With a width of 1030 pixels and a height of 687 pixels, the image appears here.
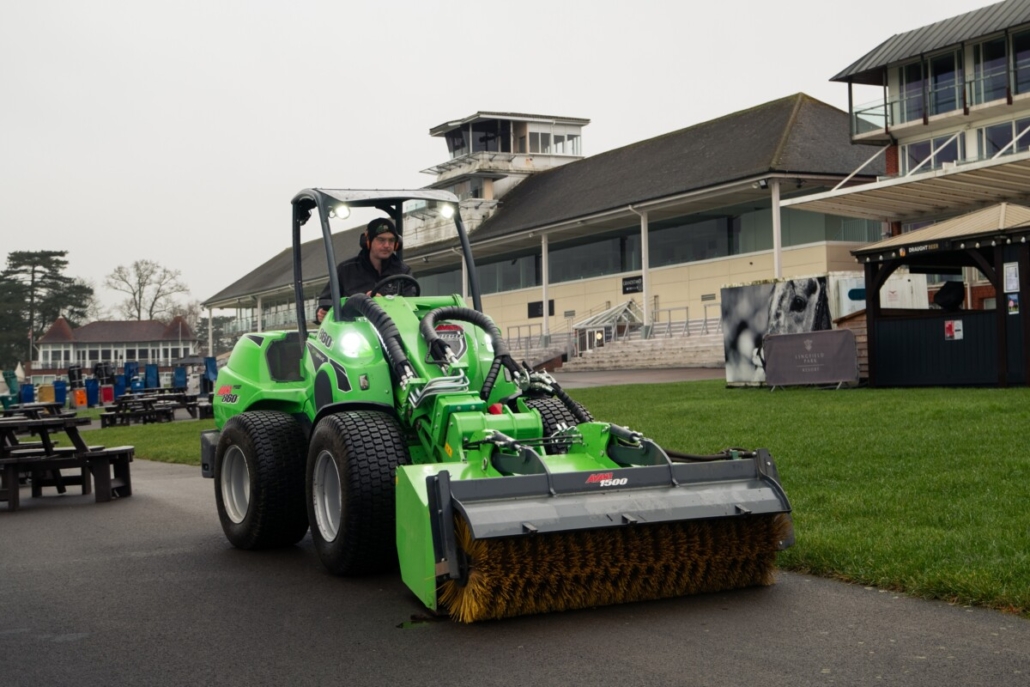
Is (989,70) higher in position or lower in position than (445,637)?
higher

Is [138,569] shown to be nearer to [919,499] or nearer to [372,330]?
[372,330]

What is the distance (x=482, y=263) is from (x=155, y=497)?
49099 mm

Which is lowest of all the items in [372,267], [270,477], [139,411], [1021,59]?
[139,411]

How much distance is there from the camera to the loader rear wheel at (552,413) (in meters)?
7.37

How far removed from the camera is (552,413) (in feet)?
24.6

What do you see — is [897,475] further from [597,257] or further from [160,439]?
[597,257]

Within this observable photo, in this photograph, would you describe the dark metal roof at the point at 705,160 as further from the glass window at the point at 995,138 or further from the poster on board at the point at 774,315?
the poster on board at the point at 774,315

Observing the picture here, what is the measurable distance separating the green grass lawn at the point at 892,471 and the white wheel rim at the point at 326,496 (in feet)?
8.91

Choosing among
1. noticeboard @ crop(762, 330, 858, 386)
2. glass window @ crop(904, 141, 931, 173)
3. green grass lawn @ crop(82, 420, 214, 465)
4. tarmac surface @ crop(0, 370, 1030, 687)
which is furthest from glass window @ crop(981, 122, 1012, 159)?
tarmac surface @ crop(0, 370, 1030, 687)

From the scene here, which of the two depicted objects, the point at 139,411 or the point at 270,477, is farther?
the point at 139,411

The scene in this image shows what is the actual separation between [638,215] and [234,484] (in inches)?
1494

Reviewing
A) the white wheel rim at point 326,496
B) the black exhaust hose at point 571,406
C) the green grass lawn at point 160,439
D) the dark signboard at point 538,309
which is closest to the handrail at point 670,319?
the dark signboard at point 538,309

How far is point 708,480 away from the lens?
623cm

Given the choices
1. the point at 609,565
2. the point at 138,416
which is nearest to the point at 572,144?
the point at 138,416
